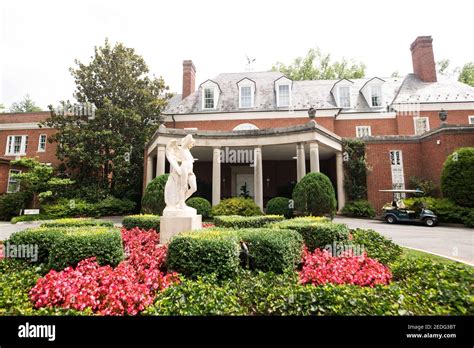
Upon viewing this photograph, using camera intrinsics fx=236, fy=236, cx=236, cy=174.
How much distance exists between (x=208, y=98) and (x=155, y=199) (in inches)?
459

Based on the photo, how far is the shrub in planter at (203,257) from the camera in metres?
3.53

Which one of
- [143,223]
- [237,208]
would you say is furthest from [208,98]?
[143,223]

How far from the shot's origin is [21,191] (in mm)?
14742

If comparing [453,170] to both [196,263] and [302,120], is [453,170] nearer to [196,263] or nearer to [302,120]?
[302,120]

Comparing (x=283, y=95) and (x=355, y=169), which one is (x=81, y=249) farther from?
(x=283, y=95)

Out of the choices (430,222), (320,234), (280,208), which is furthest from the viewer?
(280,208)

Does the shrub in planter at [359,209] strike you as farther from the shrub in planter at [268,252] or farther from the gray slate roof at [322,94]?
the shrub in planter at [268,252]

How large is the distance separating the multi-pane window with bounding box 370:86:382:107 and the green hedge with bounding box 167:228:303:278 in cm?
1868

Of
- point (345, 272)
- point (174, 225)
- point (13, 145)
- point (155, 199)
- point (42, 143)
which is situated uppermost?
point (42, 143)

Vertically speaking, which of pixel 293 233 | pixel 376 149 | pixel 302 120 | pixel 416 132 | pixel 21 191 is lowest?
pixel 293 233

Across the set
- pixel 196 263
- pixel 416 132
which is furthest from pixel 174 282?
pixel 416 132

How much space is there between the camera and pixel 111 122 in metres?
16.0

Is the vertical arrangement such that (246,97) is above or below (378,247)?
above
